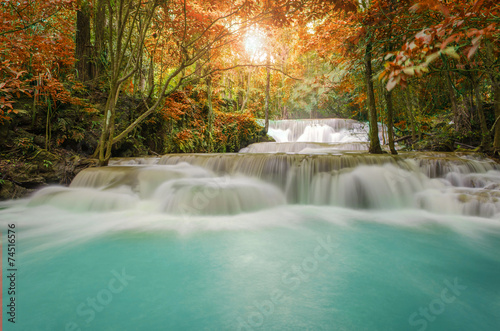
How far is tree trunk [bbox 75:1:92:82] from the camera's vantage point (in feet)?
25.2

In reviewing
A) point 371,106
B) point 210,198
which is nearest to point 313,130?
point 371,106

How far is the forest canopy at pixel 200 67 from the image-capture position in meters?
3.27

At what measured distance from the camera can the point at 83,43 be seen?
25.3ft

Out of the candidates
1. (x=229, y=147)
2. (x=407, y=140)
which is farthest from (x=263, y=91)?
(x=407, y=140)

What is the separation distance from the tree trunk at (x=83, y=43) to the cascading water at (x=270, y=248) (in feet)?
15.6

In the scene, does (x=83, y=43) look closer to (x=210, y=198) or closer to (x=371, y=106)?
(x=210, y=198)

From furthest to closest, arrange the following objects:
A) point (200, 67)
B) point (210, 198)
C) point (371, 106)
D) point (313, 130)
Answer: point (313, 130), point (200, 67), point (371, 106), point (210, 198)

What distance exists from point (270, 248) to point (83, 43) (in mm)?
9070

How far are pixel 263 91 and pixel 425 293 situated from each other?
20791mm

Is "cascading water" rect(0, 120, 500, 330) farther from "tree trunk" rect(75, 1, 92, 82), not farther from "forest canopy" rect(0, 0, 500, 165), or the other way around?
"tree trunk" rect(75, 1, 92, 82)

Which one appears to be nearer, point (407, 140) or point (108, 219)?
point (108, 219)

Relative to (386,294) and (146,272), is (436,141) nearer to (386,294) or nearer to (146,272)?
(386,294)

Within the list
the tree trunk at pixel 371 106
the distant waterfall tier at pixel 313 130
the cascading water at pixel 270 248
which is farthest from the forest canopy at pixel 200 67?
the distant waterfall tier at pixel 313 130

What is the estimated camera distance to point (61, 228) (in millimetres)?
3191
